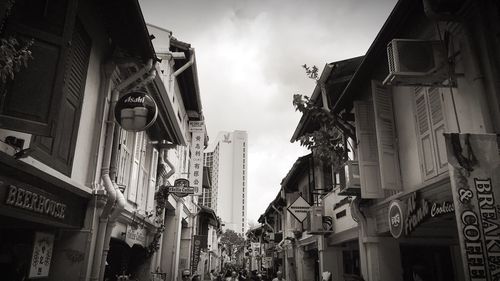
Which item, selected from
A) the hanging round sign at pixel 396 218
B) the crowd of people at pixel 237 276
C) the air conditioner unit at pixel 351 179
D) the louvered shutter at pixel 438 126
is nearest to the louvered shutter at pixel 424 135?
the louvered shutter at pixel 438 126

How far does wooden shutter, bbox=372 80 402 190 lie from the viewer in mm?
9211

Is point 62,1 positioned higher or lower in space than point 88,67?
lower

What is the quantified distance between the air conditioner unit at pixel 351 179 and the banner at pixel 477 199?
18.1 ft

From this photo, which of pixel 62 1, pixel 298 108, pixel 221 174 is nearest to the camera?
pixel 62 1

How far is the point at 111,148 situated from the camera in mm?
8492

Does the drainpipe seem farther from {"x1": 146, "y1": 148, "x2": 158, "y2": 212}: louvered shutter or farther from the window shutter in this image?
the window shutter

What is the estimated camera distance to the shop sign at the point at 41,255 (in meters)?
6.36

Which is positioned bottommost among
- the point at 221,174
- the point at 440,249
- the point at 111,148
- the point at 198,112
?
the point at 440,249

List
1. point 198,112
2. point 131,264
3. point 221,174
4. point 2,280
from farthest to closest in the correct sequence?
1. point 221,174
2. point 198,112
3. point 131,264
4. point 2,280

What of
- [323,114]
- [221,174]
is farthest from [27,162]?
[221,174]

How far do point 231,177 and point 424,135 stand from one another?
122196mm

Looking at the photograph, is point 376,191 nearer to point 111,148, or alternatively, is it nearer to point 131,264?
point 111,148

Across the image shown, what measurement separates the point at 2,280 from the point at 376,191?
27.5 feet

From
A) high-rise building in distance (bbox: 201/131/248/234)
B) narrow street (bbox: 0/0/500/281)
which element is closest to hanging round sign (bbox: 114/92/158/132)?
narrow street (bbox: 0/0/500/281)
